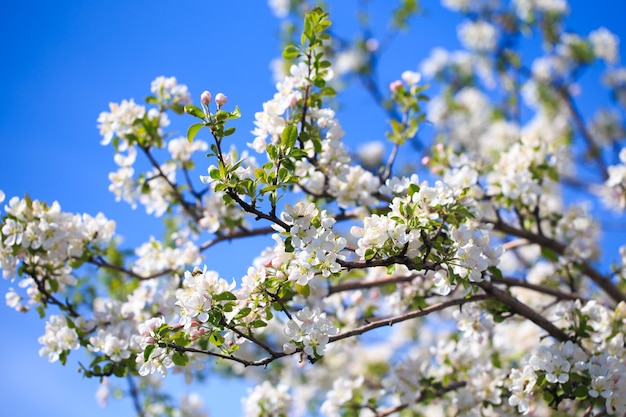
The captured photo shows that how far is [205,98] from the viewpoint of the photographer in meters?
1.78

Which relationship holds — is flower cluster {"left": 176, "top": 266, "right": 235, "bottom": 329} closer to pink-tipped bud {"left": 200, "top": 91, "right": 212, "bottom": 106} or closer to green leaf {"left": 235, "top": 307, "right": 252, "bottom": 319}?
green leaf {"left": 235, "top": 307, "right": 252, "bottom": 319}

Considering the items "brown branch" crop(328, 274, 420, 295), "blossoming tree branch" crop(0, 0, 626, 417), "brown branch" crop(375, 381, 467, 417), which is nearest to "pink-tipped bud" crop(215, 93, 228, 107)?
"blossoming tree branch" crop(0, 0, 626, 417)

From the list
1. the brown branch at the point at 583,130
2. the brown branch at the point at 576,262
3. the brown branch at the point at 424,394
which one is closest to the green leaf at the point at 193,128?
the brown branch at the point at 424,394

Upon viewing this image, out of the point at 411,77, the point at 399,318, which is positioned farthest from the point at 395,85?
the point at 399,318

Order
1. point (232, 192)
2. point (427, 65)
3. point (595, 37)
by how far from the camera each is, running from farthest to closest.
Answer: point (427, 65) → point (595, 37) → point (232, 192)

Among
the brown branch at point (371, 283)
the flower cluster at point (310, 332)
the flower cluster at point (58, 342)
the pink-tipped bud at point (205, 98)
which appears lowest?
the flower cluster at point (310, 332)

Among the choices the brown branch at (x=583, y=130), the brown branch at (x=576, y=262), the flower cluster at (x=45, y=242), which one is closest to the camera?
the flower cluster at (x=45, y=242)

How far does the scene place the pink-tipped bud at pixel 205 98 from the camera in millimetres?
1774

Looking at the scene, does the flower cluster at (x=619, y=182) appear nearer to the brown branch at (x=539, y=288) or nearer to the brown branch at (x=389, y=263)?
the brown branch at (x=539, y=288)

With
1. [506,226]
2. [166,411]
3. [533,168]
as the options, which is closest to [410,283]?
[506,226]

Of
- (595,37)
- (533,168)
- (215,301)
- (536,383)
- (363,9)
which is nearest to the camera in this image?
(215,301)

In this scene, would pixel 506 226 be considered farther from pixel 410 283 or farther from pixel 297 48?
pixel 297 48

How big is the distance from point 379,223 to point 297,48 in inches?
40.8

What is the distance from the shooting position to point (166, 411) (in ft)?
15.4
